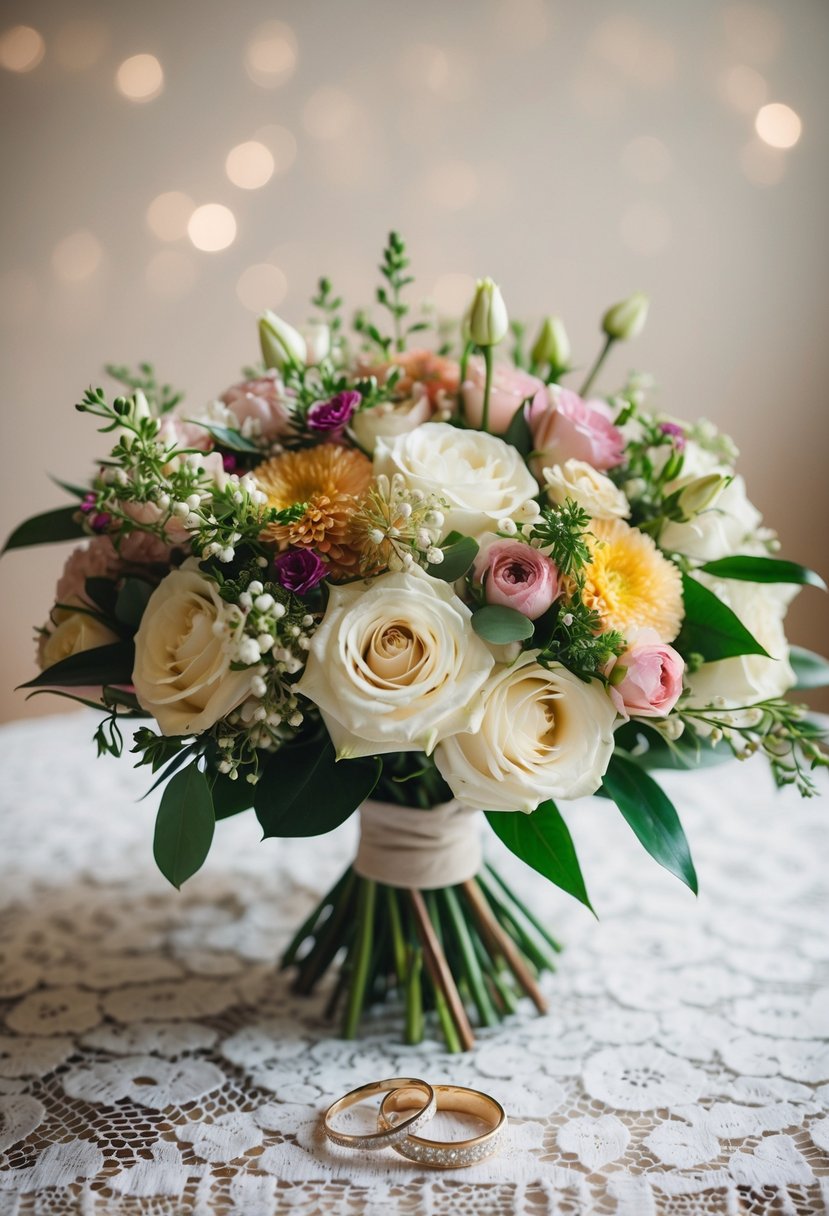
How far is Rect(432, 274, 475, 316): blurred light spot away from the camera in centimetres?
228

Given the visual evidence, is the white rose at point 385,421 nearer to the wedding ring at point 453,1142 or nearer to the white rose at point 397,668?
the white rose at point 397,668

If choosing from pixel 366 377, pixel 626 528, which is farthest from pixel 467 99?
pixel 626 528

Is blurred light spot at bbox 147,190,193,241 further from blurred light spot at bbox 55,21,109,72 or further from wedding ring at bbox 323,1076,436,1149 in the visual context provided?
wedding ring at bbox 323,1076,436,1149

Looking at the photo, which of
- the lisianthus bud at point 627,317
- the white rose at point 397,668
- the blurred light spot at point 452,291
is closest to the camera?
the white rose at point 397,668

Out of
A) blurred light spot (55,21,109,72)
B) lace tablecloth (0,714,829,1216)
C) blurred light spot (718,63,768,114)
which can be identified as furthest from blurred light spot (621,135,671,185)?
lace tablecloth (0,714,829,1216)

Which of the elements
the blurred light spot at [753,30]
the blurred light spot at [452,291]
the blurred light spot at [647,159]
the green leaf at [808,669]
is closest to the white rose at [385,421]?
the green leaf at [808,669]

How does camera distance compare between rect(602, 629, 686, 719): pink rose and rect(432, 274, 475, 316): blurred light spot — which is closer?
rect(602, 629, 686, 719): pink rose

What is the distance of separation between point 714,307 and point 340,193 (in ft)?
2.94

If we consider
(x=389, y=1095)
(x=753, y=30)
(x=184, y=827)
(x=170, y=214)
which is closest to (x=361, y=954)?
(x=389, y=1095)

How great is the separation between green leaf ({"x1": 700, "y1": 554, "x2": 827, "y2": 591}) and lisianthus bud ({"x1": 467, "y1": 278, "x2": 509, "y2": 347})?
0.27 metres

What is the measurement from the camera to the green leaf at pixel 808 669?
37.6 inches

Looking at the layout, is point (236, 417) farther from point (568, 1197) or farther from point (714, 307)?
point (714, 307)

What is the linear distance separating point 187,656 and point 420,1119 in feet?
1.23

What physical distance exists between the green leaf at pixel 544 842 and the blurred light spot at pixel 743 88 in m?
1.94
